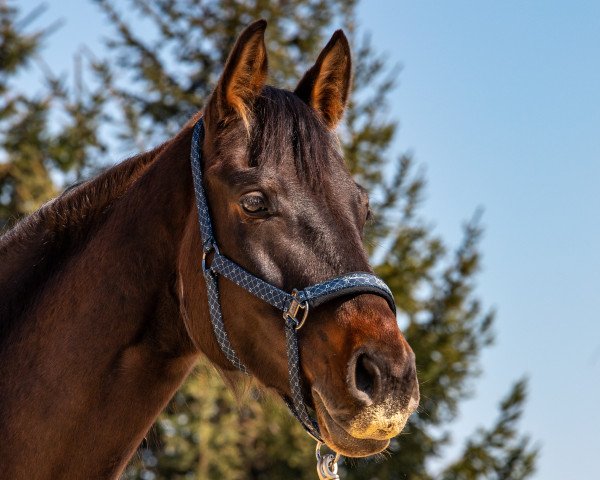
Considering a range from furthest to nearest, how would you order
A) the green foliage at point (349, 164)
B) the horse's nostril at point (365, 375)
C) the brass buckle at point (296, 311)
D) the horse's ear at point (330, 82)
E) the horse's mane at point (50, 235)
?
the green foliage at point (349, 164) → the horse's ear at point (330, 82) → the horse's mane at point (50, 235) → the brass buckle at point (296, 311) → the horse's nostril at point (365, 375)

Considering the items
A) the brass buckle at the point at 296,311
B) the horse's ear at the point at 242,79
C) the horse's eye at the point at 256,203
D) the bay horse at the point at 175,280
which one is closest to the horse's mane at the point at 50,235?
the bay horse at the point at 175,280

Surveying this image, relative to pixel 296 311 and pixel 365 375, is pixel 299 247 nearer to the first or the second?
pixel 296 311

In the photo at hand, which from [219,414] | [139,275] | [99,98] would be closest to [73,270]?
[139,275]

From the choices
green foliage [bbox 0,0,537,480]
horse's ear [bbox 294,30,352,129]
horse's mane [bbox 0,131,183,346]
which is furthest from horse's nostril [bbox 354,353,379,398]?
green foliage [bbox 0,0,537,480]

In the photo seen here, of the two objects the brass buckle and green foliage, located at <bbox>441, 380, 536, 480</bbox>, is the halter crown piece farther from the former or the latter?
green foliage, located at <bbox>441, 380, 536, 480</bbox>

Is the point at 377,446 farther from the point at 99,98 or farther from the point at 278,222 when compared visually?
the point at 99,98

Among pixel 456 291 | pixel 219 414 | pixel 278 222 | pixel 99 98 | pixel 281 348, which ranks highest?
pixel 278 222

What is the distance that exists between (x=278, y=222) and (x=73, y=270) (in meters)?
0.94

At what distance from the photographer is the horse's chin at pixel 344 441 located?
9.57ft

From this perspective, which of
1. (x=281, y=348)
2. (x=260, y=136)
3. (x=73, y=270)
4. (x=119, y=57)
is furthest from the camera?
(x=119, y=57)

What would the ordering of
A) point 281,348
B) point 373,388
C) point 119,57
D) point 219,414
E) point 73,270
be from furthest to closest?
point 119,57
point 219,414
point 73,270
point 281,348
point 373,388

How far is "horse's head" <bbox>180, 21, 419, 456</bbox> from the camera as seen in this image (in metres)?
2.84

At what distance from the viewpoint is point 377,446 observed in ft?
9.70

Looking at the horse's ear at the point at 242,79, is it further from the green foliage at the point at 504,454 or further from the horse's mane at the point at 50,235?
the green foliage at the point at 504,454
